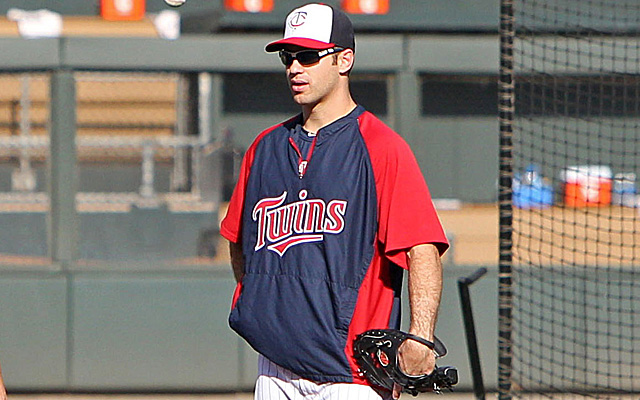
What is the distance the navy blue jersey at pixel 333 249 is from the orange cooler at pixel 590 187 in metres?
4.58

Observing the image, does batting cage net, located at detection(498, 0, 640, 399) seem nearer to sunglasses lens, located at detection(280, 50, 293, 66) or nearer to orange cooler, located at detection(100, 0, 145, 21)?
orange cooler, located at detection(100, 0, 145, 21)

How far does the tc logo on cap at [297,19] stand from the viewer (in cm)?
323

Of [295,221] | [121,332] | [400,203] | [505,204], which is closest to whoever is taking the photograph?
[400,203]

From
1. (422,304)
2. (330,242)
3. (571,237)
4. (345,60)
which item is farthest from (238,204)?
(571,237)

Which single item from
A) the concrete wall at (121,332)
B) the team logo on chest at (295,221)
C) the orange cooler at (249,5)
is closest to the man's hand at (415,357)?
the team logo on chest at (295,221)

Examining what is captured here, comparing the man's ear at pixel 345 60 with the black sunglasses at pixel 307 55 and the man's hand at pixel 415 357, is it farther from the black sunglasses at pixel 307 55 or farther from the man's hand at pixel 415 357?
the man's hand at pixel 415 357

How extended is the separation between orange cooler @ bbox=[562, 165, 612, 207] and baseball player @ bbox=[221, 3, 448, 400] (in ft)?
14.9

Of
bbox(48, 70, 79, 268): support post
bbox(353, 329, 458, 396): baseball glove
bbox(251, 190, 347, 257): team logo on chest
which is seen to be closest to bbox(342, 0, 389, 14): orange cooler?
bbox(48, 70, 79, 268): support post

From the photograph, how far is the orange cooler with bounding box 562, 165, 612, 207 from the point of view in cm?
763

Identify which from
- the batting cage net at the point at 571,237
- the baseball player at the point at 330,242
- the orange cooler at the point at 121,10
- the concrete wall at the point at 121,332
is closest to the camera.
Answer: the baseball player at the point at 330,242

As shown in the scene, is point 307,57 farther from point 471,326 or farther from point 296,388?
point 471,326

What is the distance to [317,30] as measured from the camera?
3.18m

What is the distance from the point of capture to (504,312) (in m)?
4.65

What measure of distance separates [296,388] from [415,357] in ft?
1.37
